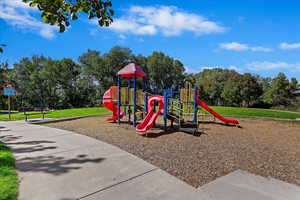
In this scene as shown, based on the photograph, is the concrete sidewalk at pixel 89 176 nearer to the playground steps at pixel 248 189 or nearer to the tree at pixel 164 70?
the playground steps at pixel 248 189

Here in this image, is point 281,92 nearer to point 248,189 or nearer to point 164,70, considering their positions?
point 164,70

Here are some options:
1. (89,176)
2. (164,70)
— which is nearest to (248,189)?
(89,176)

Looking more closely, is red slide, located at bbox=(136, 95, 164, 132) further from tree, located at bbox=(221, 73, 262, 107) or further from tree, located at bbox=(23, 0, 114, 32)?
tree, located at bbox=(221, 73, 262, 107)

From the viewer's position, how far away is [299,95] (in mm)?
32594

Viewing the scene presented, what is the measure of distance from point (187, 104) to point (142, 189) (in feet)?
25.7

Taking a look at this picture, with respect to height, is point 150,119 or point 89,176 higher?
point 150,119

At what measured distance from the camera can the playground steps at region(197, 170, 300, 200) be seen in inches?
109

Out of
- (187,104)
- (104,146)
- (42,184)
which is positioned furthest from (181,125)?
(42,184)

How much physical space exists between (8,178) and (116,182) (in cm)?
198

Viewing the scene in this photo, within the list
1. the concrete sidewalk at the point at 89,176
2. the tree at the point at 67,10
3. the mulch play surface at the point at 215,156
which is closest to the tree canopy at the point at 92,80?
the mulch play surface at the point at 215,156

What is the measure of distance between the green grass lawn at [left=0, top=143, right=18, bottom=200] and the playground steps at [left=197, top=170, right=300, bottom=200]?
9.85ft

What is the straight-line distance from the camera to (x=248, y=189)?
119 inches

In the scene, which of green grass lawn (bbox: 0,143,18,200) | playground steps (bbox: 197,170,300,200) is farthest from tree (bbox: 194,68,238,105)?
green grass lawn (bbox: 0,143,18,200)

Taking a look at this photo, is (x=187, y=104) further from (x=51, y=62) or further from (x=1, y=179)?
(x=51, y=62)
